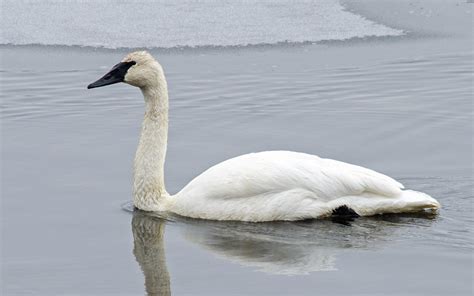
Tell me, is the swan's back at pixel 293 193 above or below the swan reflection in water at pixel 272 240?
above

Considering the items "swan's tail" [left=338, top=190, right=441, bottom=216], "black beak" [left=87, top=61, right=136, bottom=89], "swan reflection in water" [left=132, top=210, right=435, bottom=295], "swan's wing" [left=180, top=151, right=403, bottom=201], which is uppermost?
"black beak" [left=87, top=61, right=136, bottom=89]

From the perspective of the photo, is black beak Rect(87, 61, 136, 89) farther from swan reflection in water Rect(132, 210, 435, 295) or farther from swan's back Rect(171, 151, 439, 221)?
swan's back Rect(171, 151, 439, 221)

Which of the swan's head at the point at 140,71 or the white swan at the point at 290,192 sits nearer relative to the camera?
the white swan at the point at 290,192

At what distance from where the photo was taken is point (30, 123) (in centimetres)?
1017

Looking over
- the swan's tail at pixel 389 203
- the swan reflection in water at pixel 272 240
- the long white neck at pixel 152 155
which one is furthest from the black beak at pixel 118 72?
the swan's tail at pixel 389 203

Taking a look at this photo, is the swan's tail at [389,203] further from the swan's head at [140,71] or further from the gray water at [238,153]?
the swan's head at [140,71]

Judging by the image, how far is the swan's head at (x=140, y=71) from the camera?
8.41 metres

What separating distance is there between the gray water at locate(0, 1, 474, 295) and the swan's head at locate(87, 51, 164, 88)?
795 mm

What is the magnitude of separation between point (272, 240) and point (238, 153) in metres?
1.95

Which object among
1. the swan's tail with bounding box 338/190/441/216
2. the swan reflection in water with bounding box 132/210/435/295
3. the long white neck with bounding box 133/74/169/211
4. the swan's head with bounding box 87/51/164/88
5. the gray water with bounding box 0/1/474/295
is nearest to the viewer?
the gray water with bounding box 0/1/474/295

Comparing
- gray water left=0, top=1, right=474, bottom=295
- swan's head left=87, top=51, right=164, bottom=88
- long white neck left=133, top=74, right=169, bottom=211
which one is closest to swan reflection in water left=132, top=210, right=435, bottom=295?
gray water left=0, top=1, right=474, bottom=295

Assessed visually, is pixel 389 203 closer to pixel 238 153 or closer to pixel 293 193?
pixel 293 193

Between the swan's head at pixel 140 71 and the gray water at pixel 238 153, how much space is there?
795 millimetres

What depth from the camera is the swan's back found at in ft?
25.3
